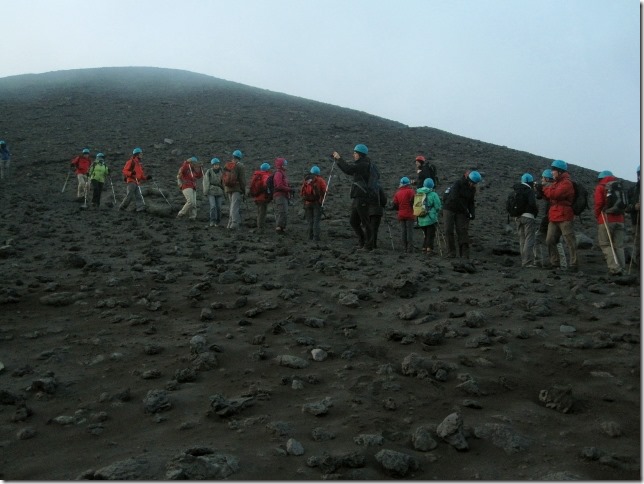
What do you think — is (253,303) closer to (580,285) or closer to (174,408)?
(174,408)

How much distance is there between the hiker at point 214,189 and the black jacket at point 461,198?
651 cm

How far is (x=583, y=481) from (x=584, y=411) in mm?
1274

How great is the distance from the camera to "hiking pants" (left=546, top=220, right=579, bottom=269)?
11.8 metres

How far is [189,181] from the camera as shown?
17859 mm

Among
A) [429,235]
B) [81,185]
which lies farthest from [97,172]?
[429,235]

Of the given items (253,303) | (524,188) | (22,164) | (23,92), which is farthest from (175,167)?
(23,92)

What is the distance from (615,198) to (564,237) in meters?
1.23

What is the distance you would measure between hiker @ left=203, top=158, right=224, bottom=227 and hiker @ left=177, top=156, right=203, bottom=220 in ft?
3.68

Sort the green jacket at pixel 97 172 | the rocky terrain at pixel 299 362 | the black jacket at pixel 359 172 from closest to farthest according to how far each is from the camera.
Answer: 1. the rocky terrain at pixel 299 362
2. the black jacket at pixel 359 172
3. the green jacket at pixel 97 172

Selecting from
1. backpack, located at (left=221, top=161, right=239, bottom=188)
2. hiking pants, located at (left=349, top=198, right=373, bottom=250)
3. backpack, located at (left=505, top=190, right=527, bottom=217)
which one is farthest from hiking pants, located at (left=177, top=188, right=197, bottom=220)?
backpack, located at (left=505, top=190, right=527, bottom=217)

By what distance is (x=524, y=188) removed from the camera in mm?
13133

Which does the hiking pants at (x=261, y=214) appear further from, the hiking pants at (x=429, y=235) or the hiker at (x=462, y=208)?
the hiker at (x=462, y=208)

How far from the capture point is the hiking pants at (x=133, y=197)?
1919cm

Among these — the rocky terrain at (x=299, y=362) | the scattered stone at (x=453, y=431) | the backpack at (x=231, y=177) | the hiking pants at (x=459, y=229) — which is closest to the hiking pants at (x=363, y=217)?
the rocky terrain at (x=299, y=362)
